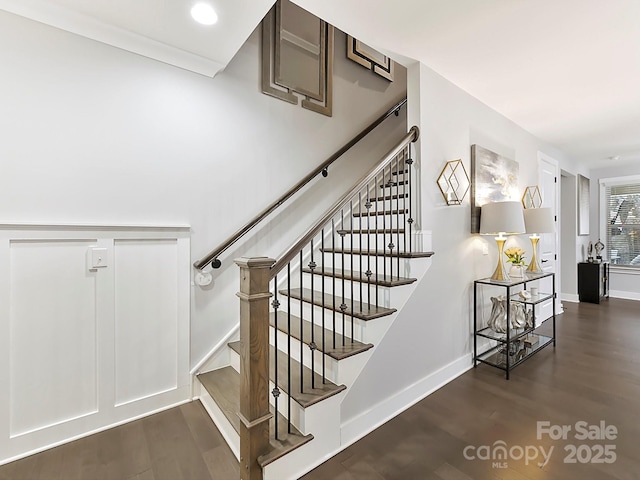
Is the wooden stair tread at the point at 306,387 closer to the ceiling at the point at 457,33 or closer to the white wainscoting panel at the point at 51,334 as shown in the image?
the white wainscoting panel at the point at 51,334

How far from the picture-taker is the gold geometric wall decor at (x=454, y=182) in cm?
261

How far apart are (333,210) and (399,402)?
1.45 m

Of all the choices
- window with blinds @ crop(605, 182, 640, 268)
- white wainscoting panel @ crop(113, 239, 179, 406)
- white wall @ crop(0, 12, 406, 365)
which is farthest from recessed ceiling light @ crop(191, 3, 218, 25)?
window with blinds @ crop(605, 182, 640, 268)

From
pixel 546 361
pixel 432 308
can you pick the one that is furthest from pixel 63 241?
pixel 546 361

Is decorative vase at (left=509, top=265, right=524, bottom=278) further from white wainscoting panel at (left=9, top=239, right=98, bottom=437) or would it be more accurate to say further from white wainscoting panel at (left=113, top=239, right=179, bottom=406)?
white wainscoting panel at (left=9, top=239, right=98, bottom=437)

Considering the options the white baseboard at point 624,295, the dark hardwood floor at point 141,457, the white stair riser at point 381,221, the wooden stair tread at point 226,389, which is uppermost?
the white stair riser at point 381,221

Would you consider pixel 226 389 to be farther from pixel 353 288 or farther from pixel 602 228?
pixel 602 228

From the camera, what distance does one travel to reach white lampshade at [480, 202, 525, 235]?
2.73 m

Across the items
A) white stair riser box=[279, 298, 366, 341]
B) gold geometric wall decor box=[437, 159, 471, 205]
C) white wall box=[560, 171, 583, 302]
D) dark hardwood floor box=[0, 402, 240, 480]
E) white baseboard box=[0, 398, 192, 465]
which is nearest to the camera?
dark hardwood floor box=[0, 402, 240, 480]

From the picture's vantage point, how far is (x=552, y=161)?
4.61m

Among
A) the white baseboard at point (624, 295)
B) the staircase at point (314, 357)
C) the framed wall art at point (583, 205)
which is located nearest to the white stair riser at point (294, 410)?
the staircase at point (314, 357)

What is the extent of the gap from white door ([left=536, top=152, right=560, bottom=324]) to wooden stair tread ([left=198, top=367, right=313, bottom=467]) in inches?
155

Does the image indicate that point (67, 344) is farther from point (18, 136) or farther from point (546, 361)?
point (546, 361)

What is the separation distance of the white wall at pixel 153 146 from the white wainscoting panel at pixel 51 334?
0.24m
